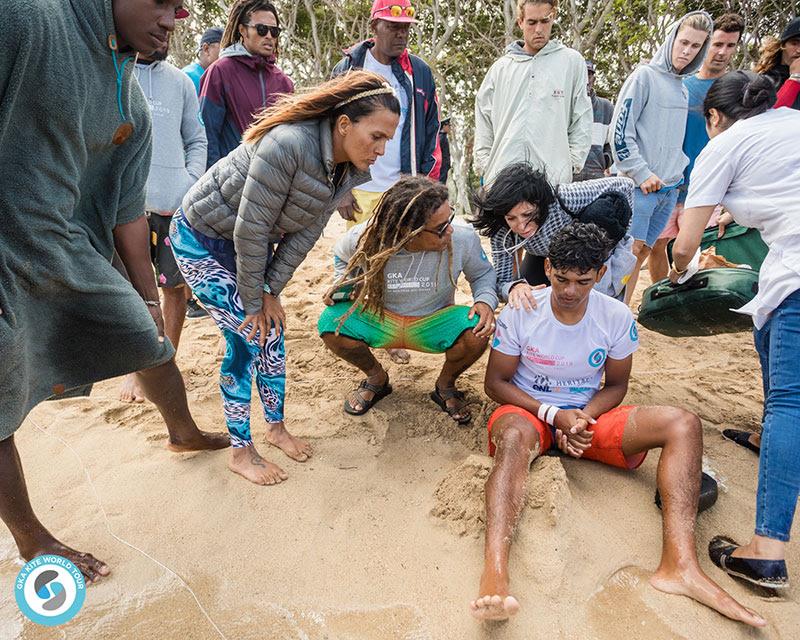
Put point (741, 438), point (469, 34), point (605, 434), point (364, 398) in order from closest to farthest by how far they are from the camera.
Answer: point (605, 434) → point (741, 438) → point (364, 398) → point (469, 34)

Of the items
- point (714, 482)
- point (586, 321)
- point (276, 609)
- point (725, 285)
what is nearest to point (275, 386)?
point (276, 609)

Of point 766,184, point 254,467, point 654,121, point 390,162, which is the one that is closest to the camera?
point 766,184

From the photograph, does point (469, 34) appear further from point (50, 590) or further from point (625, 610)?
point (50, 590)

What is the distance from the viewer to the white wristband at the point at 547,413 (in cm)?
216

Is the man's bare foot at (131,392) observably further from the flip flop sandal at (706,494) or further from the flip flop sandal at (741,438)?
the flip flop sandal at (741,438)

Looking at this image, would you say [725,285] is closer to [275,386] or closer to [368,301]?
[368,301]

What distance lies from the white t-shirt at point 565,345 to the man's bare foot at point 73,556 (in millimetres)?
1677

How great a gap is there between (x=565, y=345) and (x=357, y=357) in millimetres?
1040

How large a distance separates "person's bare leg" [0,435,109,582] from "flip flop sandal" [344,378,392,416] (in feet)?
4.13

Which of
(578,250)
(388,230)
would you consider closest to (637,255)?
(578,250)

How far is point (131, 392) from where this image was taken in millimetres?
2930

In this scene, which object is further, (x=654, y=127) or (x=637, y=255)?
(x=637, y=255)

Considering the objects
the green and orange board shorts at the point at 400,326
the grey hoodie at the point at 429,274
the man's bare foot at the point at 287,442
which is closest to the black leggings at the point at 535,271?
the grey hoodie at the point at 429,274

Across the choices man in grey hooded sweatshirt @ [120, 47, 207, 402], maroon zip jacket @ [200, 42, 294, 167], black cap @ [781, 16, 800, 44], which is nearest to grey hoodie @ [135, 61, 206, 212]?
man in grey hooded sweatshirt @ [120, 47, 207, 402]
